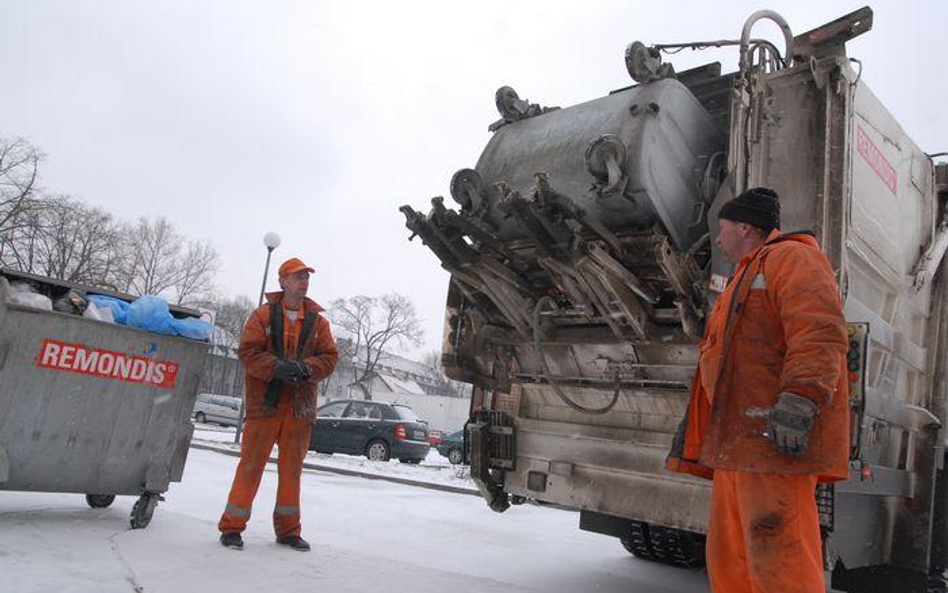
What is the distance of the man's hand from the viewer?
4.04 m

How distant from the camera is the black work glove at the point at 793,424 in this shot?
6.98ft

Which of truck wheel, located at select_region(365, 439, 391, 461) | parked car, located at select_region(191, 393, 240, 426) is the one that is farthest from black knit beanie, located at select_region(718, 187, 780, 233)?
parked car, located at select_region(191, 393, 240, 426)

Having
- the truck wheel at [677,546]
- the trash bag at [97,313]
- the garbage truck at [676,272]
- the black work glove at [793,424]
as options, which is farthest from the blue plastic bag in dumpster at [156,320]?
the black work glove at [793,424]

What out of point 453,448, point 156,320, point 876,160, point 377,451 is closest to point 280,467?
point 156,320

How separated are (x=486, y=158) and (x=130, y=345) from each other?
2.35m

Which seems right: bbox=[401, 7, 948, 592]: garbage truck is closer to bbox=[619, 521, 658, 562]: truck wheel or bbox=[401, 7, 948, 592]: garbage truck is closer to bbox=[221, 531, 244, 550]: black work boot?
bbox=[619, 521, 658, 562]: truck wheel

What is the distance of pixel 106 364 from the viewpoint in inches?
160

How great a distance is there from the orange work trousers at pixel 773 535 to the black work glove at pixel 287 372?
246 cm

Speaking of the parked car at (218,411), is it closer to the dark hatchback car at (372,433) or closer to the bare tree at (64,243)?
the bare tree at (64,243)

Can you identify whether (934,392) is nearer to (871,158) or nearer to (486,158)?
(871,158)

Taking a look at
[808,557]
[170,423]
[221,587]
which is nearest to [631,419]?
[808,557]

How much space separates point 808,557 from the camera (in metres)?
2.16

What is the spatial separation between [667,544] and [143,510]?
336cm

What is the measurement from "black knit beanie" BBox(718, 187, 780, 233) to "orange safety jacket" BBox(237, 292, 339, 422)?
99.9 inches
